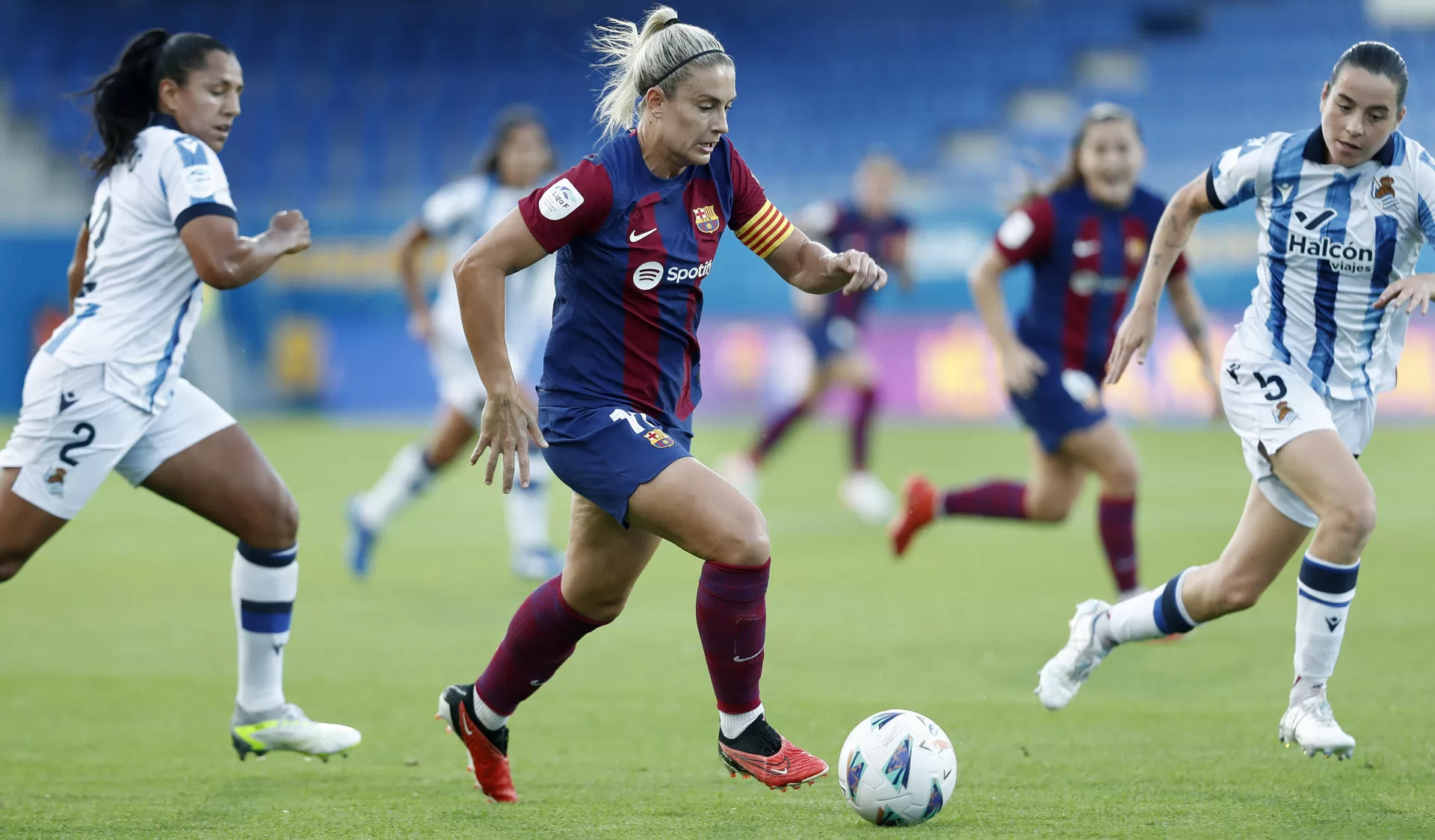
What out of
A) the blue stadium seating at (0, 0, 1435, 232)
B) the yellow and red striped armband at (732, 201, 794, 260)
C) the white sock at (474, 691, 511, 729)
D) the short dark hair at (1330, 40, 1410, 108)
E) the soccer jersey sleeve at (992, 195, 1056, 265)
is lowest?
the white sock at (474, 691, 511, 729)

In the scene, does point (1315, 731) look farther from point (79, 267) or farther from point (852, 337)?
point (852, 337)

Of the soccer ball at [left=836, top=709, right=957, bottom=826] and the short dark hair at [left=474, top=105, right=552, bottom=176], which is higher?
the short dark hair at [left=474, top=105, right=552, bottom=176]

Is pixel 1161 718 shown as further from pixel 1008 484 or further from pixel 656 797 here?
pixel 1008 484

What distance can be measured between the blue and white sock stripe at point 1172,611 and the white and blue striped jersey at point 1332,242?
796 mm

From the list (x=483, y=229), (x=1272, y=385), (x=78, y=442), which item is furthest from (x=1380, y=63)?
(x=483, y=229)

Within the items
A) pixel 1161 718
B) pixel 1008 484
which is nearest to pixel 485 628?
pixel 1008 484

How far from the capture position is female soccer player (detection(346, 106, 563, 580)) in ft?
28.5

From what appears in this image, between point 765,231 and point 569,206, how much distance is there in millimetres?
725

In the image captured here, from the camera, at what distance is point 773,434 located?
11.7 metres

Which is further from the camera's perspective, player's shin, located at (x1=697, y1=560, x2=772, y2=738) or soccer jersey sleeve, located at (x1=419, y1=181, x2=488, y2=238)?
soccer jersey sleeve, located at (x1=419, y1=181, x2=488, y2=238)

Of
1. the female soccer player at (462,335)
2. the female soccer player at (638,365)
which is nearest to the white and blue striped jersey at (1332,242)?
the female soccer player at (638,365)

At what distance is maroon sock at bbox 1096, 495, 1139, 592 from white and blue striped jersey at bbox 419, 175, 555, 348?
366 cm

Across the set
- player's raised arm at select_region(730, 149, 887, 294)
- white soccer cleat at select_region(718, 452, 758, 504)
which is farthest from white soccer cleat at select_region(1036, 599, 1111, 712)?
white soccer cleat at select_region(718, 452, 758, 504)

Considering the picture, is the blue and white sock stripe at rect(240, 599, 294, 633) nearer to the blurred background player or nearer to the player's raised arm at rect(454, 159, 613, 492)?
the player's raised arm at rect(454, 159, 613, 492)
